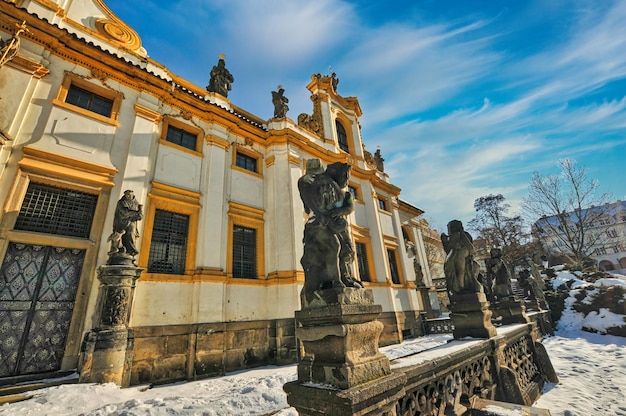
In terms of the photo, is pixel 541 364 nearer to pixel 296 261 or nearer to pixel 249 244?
pixel 296 261

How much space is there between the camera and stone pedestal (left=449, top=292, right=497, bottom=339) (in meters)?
5.54

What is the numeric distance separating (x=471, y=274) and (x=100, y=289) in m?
8.98

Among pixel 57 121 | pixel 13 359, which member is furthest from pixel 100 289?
pixel 57 121

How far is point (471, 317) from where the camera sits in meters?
5.76

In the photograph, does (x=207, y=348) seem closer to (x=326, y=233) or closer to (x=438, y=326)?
(x=326, y=233)

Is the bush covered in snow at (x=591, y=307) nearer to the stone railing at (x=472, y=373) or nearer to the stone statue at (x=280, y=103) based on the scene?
the stone railing at (x=472, y=373)

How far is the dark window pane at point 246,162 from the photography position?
11.9 metres

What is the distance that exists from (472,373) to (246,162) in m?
10.9

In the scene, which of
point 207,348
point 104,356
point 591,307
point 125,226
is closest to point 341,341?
point 104,356

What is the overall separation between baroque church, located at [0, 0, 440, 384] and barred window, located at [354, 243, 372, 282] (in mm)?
898

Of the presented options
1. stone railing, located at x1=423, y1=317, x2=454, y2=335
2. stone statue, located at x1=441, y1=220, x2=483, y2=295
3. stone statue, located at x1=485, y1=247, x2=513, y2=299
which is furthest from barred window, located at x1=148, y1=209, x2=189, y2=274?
stone railing, located at x1=423, y1=317, x2=454, y2=335

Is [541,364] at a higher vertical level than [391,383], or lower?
lower

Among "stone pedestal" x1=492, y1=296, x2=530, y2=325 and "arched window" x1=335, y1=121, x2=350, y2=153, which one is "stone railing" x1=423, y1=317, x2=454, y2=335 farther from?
"arched window" x1=335, y1=121, x2=350, y2=153

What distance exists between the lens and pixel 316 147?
1370cm
